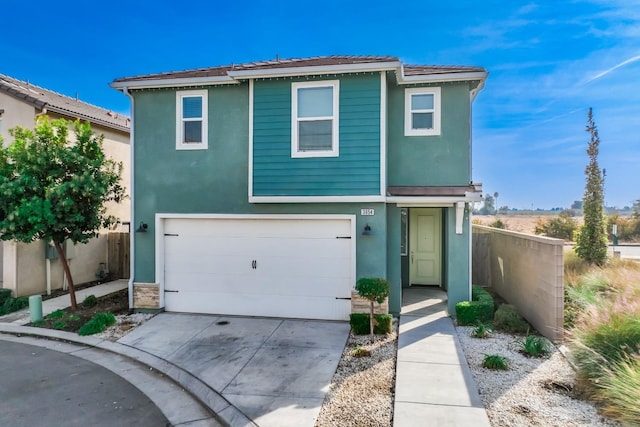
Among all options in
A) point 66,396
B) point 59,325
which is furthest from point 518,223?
point 66,396

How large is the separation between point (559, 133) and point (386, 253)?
2795cm

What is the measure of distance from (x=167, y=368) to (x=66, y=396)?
4.40ft

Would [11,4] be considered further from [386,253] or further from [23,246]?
[386,253]

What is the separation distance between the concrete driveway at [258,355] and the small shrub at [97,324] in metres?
0.73

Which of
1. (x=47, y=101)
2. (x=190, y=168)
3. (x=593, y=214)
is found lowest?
(x=593, y=214)

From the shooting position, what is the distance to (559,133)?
28781 millimetres

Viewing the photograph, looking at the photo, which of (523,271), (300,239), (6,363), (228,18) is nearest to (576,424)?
(523,271)

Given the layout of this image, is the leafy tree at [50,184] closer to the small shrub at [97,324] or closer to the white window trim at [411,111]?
the small shrub at [97,324]

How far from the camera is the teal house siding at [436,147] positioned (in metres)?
8.53

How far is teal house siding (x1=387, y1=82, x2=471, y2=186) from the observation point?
8531 millimetres

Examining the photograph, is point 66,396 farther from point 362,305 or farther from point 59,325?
point 362,305

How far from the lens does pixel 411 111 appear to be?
28.5ft

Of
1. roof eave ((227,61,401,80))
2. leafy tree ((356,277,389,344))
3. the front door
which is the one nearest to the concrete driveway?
leafy tree ((356,277,389,344))

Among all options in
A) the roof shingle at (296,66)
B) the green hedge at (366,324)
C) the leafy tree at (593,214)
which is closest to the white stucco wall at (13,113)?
the roof shingle at (296,66)
